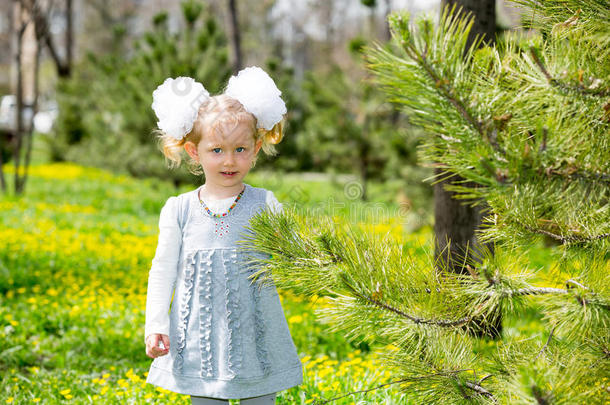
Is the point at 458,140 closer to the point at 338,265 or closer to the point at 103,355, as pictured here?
the point at 338,265

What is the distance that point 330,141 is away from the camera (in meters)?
10.7

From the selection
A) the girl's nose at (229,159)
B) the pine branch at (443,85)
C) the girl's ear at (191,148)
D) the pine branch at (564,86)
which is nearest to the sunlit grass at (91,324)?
the girl's nose at (229,159)

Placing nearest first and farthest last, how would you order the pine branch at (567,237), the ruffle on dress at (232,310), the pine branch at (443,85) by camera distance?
1. the pine branch at (443,85)
2. the pine branch at (567,237)
3. the ruffle on dress at (232,310)

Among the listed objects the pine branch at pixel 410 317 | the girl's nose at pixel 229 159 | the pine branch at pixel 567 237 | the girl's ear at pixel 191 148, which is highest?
the girl's ear at pixel 191 148

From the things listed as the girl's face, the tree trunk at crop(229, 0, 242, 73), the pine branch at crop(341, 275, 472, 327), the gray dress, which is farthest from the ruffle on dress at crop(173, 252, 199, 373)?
the tree trunk at crop(229, 0, 242, 73)

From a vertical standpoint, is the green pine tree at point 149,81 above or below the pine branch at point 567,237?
above

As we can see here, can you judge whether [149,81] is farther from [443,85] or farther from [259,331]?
[443,85]

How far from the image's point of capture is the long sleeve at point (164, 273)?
2133 millimetres

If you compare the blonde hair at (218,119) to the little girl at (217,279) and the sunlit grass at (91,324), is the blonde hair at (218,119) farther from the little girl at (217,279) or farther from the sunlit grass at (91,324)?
the sunlit grass at (91,324)

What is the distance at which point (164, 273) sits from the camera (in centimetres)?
218

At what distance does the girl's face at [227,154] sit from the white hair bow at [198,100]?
0.25 feet

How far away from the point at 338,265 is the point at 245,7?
117 ft

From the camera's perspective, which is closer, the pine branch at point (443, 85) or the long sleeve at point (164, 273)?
the pine branch at point (443, 85)

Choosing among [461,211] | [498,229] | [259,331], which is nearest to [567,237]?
[498,229]
